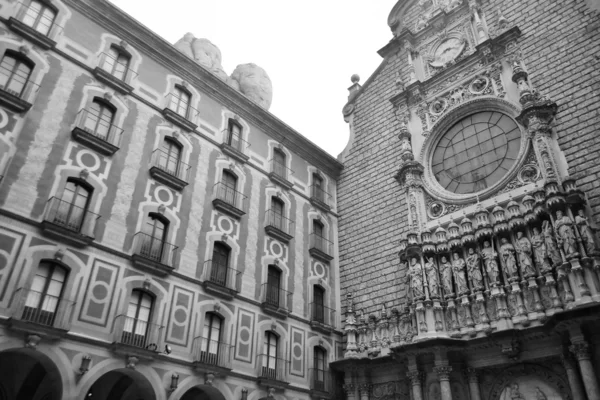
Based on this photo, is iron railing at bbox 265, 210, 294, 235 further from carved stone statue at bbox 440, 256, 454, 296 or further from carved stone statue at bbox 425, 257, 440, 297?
carved stone statue at bbox 440, 256, 454, 296

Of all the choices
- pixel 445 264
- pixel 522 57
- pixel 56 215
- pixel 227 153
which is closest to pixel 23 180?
pixel 56 215

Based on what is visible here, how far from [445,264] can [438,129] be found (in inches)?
280

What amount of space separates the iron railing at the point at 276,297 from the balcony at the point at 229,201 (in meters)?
3.22

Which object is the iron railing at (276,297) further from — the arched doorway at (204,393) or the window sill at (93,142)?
the window sill at (93,142)

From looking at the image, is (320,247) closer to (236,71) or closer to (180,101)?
(180,101)

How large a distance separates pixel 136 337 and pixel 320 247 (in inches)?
430

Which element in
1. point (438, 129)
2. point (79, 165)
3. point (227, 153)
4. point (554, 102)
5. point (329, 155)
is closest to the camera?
point (79, 165)

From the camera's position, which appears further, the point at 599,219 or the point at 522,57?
the point at 522,57

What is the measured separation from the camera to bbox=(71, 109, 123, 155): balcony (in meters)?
15.6

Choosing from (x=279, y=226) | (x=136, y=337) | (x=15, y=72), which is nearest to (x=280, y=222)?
(x=279, y=226)

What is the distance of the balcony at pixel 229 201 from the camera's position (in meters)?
19.3

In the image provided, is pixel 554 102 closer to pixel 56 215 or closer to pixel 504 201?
pixel 504 201

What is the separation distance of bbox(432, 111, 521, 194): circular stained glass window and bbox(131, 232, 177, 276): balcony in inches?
495

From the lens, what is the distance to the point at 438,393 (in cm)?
1756
